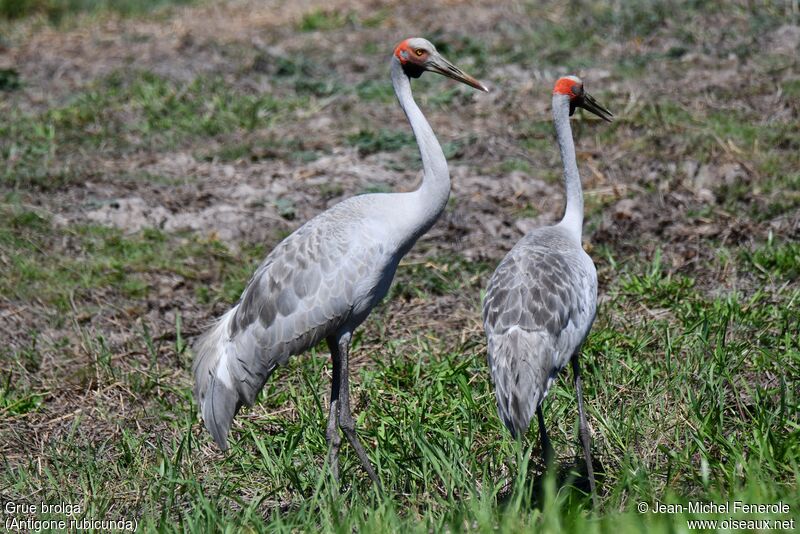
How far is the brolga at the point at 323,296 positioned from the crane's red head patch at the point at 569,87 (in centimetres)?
97

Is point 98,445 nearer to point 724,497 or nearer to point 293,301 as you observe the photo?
point 293,301

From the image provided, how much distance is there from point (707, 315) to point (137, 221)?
168 inches

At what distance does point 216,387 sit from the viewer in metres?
4.79

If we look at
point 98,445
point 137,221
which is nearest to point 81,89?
point 137,221

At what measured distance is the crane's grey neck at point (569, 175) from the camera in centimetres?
530

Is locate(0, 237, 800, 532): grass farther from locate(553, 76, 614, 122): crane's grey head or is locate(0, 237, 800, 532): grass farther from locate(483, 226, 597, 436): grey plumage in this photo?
locate(553, 76, 614, 122): crane's grey head

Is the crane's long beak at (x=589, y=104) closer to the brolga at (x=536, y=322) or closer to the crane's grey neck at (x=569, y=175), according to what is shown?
the crane's grey neck at (x=569, y=175)

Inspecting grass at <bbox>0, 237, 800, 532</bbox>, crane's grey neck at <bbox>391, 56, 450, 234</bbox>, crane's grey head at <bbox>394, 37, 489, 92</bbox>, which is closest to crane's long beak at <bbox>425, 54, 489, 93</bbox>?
crane's grey head at <bbox>394, 37, 489, 92</bbox>

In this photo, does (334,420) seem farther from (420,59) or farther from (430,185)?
(420,59)

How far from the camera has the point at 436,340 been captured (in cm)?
598

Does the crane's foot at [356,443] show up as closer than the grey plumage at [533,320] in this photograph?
No

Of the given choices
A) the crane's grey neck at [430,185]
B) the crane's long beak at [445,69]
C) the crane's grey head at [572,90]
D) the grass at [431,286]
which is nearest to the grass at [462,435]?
the grass at [431,286]

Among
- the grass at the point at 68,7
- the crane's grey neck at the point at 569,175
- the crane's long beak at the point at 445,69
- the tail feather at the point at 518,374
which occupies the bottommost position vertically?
the grass at the point at 68,7

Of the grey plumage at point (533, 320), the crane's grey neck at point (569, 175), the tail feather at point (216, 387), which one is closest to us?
the grey plumage at point (533, 320)
